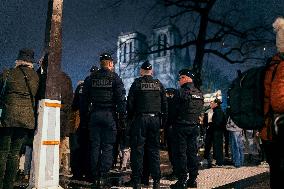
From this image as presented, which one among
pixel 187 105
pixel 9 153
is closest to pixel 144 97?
pixel 187 105

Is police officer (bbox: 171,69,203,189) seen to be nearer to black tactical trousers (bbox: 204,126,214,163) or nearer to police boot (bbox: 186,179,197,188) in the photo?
police boot (bbox: 186,179,197,188)

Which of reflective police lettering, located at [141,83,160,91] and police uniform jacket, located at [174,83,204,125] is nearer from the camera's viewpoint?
reflective police lettering, located at [141,83,160,91]

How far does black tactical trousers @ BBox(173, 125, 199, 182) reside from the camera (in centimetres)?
559

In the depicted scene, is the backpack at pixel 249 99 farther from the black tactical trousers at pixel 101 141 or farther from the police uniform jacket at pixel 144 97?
the black tactical trousers at pixel 101 141

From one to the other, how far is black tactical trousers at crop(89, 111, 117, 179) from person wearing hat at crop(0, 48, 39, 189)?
4.00 feet

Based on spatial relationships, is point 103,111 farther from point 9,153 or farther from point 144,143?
point 9,153

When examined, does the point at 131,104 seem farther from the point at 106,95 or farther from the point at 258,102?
the point at 258,102

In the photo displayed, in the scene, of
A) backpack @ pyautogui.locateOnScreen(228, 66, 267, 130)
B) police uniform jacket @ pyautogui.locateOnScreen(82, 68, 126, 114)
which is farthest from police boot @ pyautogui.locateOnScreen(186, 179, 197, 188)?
backpack @ pyautogui.locateOnScreen(228, 66, 267, 130)

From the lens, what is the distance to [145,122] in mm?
5398

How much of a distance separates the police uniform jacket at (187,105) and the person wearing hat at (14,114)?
2.54 m

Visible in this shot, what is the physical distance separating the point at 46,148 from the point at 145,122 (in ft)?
5.55

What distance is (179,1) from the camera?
18156 mm

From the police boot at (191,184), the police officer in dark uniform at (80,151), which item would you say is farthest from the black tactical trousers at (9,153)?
the police boot at (191,184)

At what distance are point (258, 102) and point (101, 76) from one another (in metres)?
3.37
